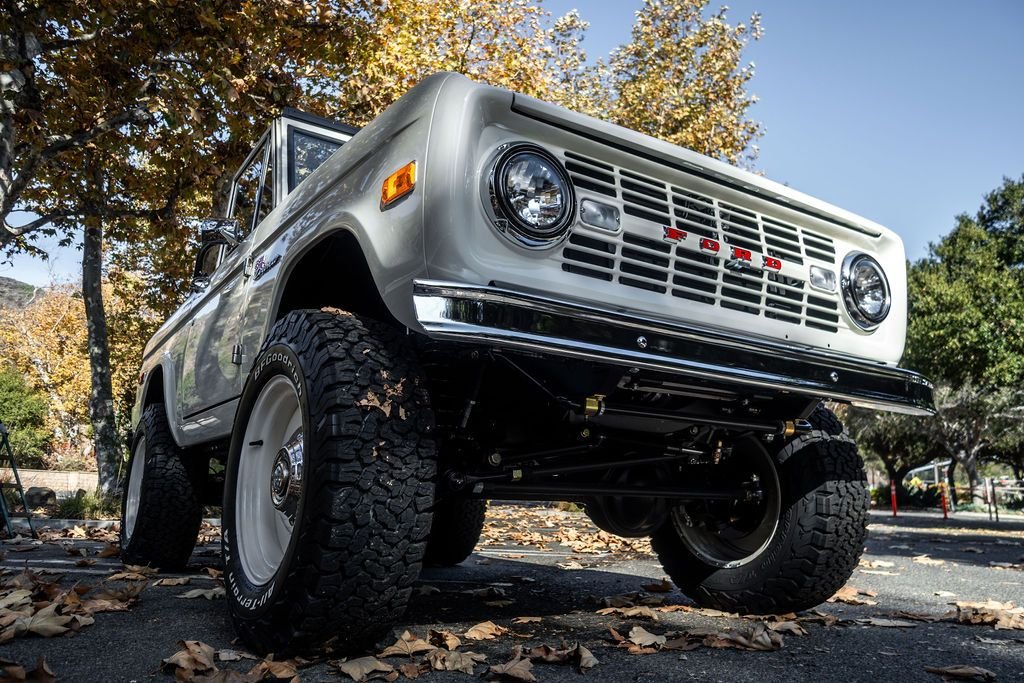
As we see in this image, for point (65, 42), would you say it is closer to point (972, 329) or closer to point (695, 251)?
point (695, 251)

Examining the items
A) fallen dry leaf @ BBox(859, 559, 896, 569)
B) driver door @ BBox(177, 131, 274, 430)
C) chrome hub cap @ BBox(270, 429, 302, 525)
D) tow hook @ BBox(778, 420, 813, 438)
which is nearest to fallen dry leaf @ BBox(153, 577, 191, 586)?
driver door @ BBox(177, 131, 274, 430)

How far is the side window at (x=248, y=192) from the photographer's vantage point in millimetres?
4175

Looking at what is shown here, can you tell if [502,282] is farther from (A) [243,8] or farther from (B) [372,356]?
(A) [243,8]

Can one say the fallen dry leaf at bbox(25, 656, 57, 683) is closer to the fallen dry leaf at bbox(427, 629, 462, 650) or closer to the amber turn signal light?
the fallen dry leaf at bbox(427, 629, 462, 650)

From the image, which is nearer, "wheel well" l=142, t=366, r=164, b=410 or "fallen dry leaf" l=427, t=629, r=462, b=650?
"fallen dry leaf" l=427, t=629, r=462, b=650

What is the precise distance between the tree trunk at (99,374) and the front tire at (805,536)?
11.5 m

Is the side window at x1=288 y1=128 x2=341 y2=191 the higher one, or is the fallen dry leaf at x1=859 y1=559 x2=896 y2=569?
the side window at x1=288 y1=128 x2=341 y2=191

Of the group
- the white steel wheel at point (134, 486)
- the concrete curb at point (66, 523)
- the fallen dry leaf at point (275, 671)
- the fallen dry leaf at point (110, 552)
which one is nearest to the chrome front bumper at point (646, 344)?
the fallen dry leaf at point (275, 671)

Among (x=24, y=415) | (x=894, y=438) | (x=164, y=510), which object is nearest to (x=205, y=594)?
(x=164, y=510)

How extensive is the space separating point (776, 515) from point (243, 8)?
850 cm

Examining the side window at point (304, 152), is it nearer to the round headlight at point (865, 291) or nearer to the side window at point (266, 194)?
the side window at point (266, 194)

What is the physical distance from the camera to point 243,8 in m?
9.16

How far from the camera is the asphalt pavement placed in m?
2.35

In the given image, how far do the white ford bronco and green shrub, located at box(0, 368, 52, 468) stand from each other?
36.3 m
